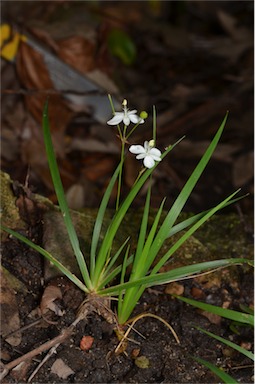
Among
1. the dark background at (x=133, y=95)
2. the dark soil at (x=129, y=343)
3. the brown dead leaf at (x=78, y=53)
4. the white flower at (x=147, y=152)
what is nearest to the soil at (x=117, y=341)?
the dark soil at (x=129, y=343)

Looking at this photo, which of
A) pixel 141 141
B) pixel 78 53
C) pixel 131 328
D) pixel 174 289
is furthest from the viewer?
pixel 78 53

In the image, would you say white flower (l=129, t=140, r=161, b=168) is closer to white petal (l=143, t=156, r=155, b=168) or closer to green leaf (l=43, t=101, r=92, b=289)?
white petal (l=143, t=156, r=155, b=168)

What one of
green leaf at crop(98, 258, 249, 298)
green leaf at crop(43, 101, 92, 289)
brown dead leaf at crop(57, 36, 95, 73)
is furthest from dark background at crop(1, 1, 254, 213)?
green leaf at crop(98, 258, 249, 298)

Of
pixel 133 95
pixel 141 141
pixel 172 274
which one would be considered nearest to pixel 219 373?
pixel 172 274

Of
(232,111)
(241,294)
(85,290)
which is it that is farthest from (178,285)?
(232,111)

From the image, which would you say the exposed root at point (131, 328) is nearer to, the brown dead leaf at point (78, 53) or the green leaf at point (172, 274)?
the green leaf at point (172, 274)

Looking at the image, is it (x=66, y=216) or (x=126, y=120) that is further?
(x=66, y=216)

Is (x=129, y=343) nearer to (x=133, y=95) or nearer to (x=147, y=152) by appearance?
(x=147, y=152)

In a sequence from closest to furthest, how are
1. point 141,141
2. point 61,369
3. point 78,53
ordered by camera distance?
point 61,369
point 141,141
point 78,53
